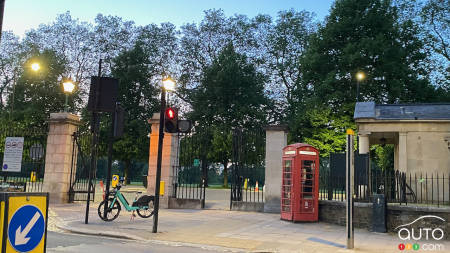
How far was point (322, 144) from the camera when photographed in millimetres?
33469

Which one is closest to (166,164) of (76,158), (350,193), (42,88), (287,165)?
(76,158)

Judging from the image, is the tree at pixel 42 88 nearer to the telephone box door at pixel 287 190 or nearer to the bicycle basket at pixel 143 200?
the bicycle basket at pixel 143 200

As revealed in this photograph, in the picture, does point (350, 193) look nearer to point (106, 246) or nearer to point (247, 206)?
point (106, 246)

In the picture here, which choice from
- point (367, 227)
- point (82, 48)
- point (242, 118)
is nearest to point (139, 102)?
point (82, 48)

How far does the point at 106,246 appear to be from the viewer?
27.8 ft

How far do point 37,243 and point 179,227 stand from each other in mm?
8226

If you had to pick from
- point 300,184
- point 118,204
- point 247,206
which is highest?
point 300,184

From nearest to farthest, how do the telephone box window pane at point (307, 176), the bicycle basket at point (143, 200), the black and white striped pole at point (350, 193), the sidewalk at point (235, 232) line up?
the black and white striped pole at point (350, 193) < the sidewalk at point (235, 232) < the bicycle basket at point (143, 200) < the telephone box window pane at point (307, 176)

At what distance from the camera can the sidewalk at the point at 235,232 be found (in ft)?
30.7

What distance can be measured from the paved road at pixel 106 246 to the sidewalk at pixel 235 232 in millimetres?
479

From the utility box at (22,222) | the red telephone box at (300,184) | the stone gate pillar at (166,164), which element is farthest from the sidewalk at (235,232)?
the utility box at (22,222)

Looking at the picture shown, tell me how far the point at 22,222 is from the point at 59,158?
1505 cm

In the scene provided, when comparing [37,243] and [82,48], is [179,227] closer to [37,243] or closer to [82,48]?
[37,243]

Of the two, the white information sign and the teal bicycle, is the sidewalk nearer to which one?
the teal bicycle
